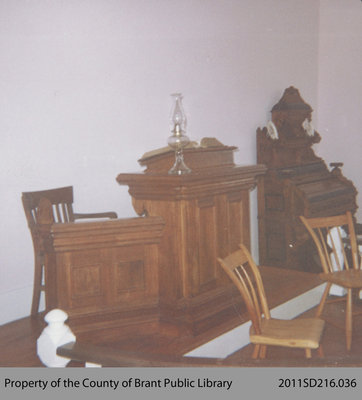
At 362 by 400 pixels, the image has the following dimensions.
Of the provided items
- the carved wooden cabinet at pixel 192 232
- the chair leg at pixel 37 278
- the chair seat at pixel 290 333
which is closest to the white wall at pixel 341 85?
the carved wooden cabinet at pixel 192 232

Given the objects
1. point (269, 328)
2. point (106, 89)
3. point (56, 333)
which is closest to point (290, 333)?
point (269, 328)

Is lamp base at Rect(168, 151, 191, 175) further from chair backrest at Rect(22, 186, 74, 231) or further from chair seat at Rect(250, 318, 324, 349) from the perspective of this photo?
chair seat at Rect(250, 318, 324, 349)

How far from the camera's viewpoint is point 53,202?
3818 millimetres

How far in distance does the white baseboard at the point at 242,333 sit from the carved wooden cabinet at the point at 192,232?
0.12 meters

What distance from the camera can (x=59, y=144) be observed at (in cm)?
402

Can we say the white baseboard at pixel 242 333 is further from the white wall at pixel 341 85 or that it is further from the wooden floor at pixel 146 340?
the white wall at pixel 341 85

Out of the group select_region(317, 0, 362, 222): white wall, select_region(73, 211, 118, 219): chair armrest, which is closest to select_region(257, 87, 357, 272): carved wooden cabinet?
select_region(317, 0, 362, 222): white wall

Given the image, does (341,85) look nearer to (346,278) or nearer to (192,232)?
(346,278)

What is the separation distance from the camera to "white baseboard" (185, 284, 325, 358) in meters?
3.17

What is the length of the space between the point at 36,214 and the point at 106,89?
4.15 ft

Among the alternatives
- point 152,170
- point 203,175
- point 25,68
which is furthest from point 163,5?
point 203,175

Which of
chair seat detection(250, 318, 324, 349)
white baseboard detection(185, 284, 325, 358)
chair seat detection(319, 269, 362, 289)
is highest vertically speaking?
chair seat detection(319, 269, 362, 289)

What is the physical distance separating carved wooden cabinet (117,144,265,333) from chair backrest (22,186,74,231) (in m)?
0.65

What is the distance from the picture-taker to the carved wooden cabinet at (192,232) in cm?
325
